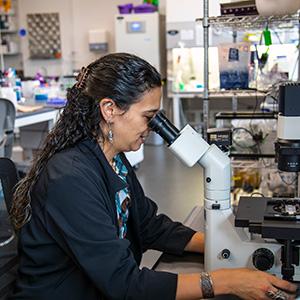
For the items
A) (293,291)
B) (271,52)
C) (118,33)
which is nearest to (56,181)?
(293,291)

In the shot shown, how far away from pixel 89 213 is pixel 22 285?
0.89 feet

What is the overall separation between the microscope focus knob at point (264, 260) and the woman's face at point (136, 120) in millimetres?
390

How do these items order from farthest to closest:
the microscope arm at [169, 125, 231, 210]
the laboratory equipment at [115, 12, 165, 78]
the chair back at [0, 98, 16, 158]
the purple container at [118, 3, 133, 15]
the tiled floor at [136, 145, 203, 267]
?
the purple container at [118, 3, 133, 15] → the laboratory equipment at [115, 12, 165, 78] → the tiled floor at [136, 145, 203, 267] → the chair back at [0, 98, 16, 158] → the microscope arm at [169, 125, 231, 210]

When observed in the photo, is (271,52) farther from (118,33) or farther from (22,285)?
(118,33)

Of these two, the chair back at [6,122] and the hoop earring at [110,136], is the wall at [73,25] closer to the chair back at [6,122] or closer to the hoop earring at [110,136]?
the chair back at [6,122]

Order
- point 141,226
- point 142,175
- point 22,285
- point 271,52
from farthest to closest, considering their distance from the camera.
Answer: point 142,175, point 271,52, point 141,226, point 22,285

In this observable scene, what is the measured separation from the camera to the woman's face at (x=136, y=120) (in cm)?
108

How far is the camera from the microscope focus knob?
994 millimetres

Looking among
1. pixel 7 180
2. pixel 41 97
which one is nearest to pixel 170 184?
pixel 41 97

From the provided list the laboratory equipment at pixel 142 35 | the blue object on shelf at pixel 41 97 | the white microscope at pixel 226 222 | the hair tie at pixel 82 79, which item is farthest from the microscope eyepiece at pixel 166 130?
the laboratory equipment at pixel 142 35

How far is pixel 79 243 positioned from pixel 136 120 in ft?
1.06

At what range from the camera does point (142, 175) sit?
4488mm

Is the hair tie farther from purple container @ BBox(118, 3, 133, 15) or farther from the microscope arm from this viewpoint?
purple container @ BBox(118, 3, 133, 15)

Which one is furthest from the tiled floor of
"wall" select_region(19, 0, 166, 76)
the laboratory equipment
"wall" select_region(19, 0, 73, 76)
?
"wall" select_region(19, 0, 73, 76)
